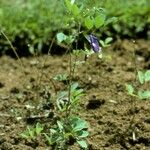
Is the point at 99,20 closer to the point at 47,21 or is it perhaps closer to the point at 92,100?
the point at 92,100

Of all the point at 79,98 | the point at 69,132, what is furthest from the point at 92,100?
→ the point at 69,132

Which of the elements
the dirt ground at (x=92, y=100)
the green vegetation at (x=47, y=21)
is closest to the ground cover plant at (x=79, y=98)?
the dirt ground at (x=92, y=100)

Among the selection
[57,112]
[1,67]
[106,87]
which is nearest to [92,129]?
[57,112]

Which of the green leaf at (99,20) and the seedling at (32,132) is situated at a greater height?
the green leaf at (99,20)

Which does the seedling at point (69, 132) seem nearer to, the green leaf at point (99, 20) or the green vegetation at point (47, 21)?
the green leaf at point (99, 20)

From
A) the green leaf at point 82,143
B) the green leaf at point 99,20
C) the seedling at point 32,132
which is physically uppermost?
the green leaf at point 99,20

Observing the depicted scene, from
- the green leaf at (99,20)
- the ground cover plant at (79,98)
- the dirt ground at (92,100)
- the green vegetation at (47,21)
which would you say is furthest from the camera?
the green vegetation at (47,21)

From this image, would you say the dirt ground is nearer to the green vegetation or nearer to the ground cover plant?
the ground cover plant

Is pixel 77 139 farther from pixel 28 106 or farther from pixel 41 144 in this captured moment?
pixel 28 106

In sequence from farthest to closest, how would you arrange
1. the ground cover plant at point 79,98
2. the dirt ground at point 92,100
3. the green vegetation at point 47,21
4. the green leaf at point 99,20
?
1. the green vegetation at point 47,21
2. the dirt ground at point 92,100
3. the ground cover plant at point 79,98
4. the green leaf at point 99,20

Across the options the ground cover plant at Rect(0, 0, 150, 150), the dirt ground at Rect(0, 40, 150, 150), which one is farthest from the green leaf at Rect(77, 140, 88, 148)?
the dirt ground at Rect(0, 40, 150, 150)
